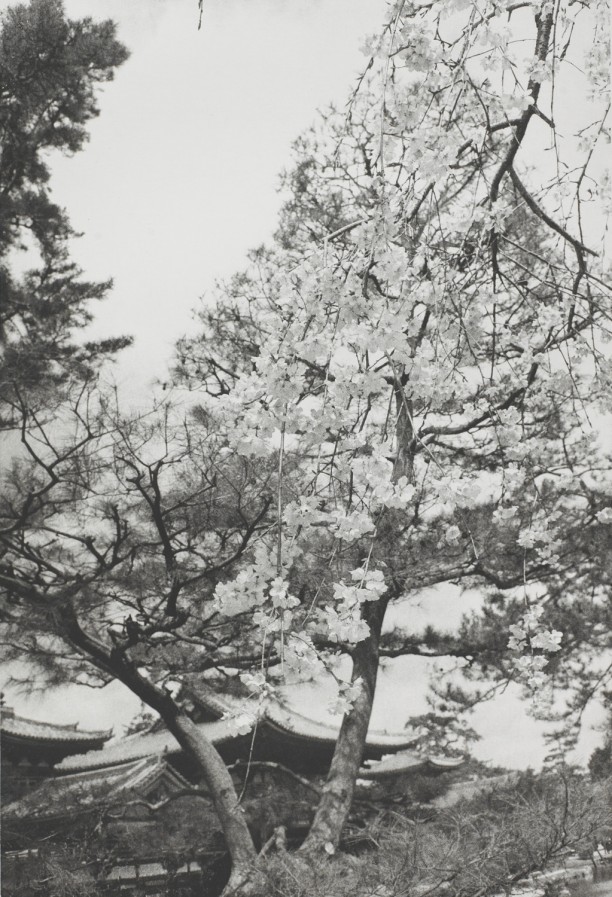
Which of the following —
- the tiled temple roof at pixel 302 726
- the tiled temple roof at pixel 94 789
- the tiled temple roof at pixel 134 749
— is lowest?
the tiled temple roof at pixel 94 789

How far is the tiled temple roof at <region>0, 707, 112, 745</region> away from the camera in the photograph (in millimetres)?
8992

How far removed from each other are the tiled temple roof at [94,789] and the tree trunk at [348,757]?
2251mm

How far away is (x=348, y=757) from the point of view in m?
5.60

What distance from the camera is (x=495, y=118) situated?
172 cm

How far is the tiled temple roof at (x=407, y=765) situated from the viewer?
9.64 metres

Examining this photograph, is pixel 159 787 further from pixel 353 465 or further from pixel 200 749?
pixel 353 465

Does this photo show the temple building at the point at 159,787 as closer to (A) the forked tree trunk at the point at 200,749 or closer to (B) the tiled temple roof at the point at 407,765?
(B) the tiled temple roof at the point at 407,765

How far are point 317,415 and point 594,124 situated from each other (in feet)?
2.78

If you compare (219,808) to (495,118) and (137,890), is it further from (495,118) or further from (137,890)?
(495,118)

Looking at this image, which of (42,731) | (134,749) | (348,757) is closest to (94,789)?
(348,757)

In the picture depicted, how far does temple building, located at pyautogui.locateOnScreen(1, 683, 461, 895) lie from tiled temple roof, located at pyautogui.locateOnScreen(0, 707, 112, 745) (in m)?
0.02

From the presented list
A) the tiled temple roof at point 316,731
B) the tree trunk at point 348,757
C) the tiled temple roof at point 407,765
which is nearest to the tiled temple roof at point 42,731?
the tiled temple roof at point 316,731

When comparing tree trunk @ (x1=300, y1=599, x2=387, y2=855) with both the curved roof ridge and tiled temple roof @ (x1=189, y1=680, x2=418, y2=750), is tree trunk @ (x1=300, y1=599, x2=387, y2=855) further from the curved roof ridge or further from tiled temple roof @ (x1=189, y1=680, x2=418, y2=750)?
the curved roof ridge

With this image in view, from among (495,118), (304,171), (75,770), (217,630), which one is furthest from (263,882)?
(75,770)
